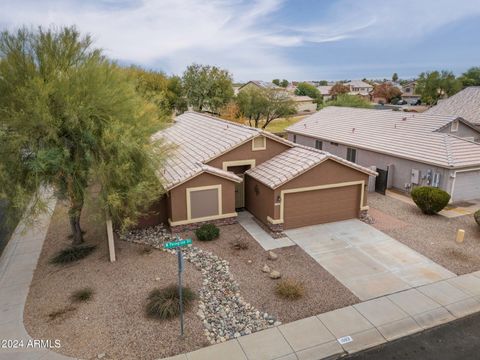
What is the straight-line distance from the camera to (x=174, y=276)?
1135 cm

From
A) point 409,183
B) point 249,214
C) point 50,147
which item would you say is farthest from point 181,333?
point 409,183

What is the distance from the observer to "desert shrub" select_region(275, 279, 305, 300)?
10234 mm

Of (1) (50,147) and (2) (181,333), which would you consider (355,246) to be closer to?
(2) (181,333)

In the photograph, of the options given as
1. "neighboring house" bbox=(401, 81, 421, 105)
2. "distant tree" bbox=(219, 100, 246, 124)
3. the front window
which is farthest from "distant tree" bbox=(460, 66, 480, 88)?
the front window

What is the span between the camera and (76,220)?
44.2 feet

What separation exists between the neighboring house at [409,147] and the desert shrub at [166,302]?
1514 cm

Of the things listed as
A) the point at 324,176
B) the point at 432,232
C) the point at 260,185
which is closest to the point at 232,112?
the point at 260,185

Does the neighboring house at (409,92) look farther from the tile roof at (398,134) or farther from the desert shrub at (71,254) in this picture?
the desert shrub at (71,254)

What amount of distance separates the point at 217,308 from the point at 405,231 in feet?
32.0

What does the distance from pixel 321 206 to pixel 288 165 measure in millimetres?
2444

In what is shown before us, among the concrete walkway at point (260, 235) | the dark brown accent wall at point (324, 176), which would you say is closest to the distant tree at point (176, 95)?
the concrete walkway at point (260, 235)

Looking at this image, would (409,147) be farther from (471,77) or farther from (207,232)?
(471,77)

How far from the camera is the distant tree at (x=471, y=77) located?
3263 inches

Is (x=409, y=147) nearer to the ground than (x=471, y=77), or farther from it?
nearer to the ground
